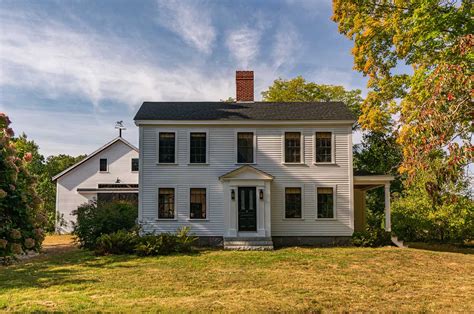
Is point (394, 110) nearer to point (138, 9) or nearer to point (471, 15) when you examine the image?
point (471, 15)

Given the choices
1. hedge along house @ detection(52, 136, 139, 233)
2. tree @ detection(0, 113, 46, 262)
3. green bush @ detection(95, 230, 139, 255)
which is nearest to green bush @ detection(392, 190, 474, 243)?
green bush @ detection(95, 230, 139, 255)

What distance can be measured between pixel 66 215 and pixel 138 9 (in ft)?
65.6

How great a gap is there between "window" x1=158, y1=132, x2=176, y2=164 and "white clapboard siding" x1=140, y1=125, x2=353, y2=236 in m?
0.24

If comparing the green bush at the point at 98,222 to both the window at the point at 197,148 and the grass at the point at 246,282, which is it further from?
the window at the point at 197,148

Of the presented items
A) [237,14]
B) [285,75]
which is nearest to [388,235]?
[237,14]

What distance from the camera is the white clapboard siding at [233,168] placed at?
59.8 ft

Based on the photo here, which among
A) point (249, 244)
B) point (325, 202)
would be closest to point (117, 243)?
point (249, 244)

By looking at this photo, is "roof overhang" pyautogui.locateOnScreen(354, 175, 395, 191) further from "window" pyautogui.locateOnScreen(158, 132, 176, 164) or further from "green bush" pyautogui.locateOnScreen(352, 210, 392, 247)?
"window" pyautogui.locateOnScreen(158, 132, 176, 164)

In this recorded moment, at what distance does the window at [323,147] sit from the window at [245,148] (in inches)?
126

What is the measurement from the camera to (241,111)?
64.1 feet

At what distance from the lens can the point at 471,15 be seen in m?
12.9

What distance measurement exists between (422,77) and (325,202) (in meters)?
7.55

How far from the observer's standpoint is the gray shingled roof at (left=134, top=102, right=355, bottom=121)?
18.7 metres

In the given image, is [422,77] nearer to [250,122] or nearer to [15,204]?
[250,122]
